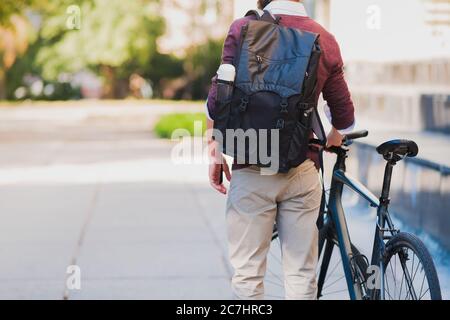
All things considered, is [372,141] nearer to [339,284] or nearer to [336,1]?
[339,284]

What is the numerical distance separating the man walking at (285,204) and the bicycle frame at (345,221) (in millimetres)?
240

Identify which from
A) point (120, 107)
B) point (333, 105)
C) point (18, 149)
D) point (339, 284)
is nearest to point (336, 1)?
point (18, 149)

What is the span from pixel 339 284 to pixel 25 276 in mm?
2090

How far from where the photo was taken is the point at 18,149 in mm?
17000

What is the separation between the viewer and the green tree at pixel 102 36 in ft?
125

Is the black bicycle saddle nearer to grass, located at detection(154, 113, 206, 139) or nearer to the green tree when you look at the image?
grass, located at detection(154, 113, 206, 139)

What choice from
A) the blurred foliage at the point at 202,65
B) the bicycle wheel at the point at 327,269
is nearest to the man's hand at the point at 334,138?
the bicycle wheel at the point at 327,269

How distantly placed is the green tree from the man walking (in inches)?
1308

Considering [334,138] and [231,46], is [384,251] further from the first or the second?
[231,46]

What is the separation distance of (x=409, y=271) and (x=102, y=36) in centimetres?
3595

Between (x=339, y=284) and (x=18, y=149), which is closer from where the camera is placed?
(x=339, y=284)

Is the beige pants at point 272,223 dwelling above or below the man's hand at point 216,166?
below

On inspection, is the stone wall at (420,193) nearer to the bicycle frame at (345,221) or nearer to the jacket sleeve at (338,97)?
the bicycle frame at (345,221)

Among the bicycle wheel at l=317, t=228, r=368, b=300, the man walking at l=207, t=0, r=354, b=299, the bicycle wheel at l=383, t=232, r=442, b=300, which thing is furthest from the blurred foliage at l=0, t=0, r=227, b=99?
the bicycle wheel at l=383, t=232, r=442, b=300
